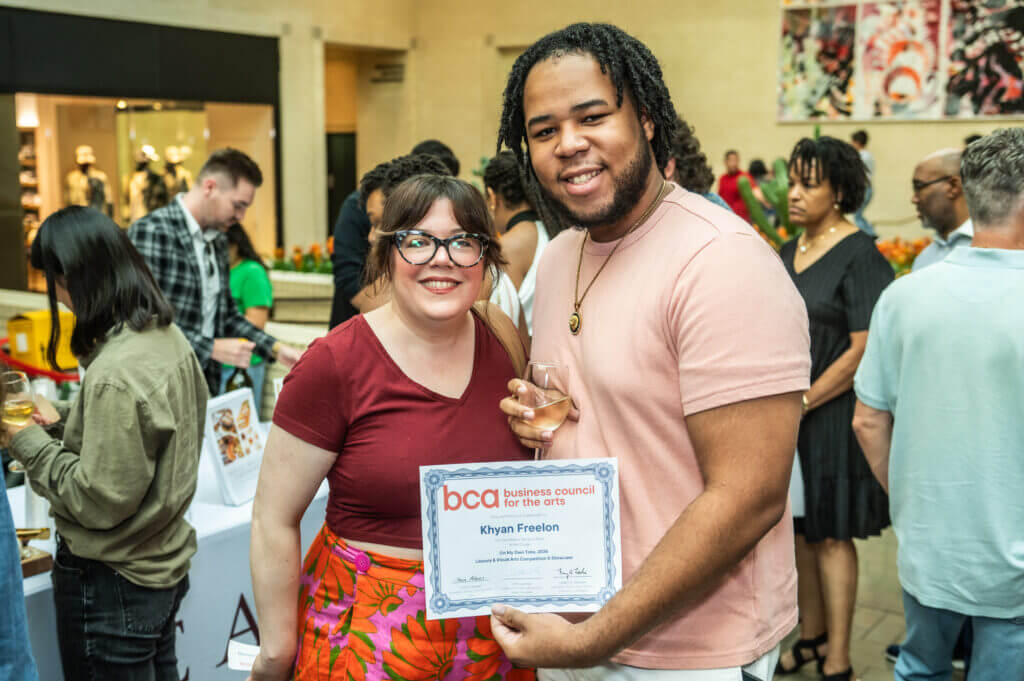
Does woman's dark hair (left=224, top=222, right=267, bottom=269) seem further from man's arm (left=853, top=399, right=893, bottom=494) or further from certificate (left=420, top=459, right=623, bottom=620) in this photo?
certificate (left=420, top=459, right=623, bottom=620)

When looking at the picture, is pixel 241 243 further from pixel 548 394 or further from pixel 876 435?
pixel 548 394

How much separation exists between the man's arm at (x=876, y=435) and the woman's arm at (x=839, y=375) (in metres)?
0.65

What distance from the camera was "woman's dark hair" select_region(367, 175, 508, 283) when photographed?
1.67 meters

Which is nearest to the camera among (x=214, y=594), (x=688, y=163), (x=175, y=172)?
(x=214, y=594)

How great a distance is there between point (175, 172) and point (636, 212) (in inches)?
475

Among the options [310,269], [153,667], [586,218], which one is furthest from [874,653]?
[310,269]

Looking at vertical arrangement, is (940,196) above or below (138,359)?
above

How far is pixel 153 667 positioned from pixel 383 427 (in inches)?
47.1

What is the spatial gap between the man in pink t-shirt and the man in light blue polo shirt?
40.9 inches

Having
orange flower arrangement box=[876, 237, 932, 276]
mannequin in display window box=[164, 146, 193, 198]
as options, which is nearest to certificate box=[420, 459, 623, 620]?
orange flower arrangement box=[876, 237, 932, 276]

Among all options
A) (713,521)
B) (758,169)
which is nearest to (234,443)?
(713,521)

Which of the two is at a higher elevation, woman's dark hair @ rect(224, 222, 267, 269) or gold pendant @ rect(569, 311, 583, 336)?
woman's dark hair @ rect(224, 222, 267, 269)

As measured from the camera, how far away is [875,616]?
410cm
